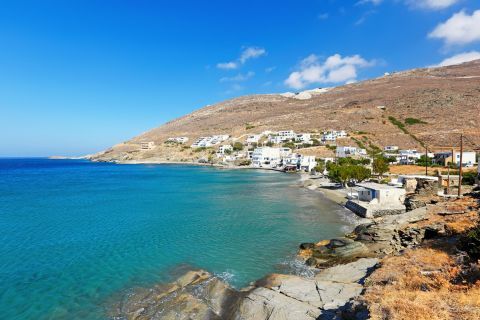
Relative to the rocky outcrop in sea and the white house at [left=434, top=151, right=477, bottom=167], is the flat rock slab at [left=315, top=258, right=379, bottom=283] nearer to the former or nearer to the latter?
the rocky outcrop in sea

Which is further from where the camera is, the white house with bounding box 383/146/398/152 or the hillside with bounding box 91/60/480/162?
the hillside with bounding box 91/60/480/162

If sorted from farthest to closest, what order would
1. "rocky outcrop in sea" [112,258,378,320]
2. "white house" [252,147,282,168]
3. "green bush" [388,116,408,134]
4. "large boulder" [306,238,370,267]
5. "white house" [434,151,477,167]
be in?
"white house" [252,147,282,168]
"green bush" [388,116,408,134]
"white house" [434,151,477,167]
"large boulder" [306,238,370,267]
"rocky outcrop in sea" [112,258,378,320]

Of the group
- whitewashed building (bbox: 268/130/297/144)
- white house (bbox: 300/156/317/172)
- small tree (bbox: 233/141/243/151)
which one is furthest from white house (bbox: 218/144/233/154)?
white house (bbox: 300/156/317/172)

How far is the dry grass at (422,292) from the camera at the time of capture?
875 centimetres

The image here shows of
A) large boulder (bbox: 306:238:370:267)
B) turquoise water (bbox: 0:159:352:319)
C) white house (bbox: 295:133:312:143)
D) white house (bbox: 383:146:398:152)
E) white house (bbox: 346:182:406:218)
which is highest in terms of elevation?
white house (bbox: 295:133:312:143)

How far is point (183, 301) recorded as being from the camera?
16.3 m

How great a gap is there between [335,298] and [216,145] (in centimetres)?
16898

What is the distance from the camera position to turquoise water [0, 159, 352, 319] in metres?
18.9

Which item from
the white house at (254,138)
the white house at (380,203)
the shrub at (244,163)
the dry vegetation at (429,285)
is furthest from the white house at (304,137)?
the dry vegetation at (429,285)

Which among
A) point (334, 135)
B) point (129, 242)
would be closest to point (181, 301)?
point (129, 242)

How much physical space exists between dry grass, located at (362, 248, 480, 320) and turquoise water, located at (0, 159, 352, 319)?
8868 mm

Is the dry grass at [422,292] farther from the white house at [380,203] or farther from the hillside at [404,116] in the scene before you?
the hillside at [404,116]

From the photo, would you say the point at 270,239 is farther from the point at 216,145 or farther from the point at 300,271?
the point at 216,145

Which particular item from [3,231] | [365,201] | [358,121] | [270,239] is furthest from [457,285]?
[358,121]
